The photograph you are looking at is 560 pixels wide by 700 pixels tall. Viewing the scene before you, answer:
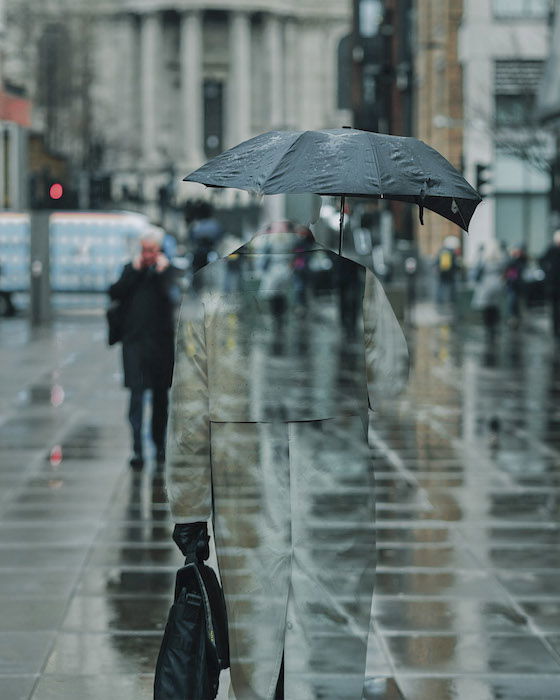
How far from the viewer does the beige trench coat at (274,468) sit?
4.91 meters

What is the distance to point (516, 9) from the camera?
43406 millimetres

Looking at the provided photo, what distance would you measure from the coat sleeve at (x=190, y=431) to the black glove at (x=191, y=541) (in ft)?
0.10

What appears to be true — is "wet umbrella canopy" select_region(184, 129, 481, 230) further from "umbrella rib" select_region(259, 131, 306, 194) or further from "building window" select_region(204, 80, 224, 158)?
"building window" select_region(204, 80, 224, 158)

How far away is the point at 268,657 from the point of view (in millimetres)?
4914

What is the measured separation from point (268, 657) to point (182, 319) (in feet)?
3.37

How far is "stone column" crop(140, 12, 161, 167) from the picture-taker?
11756 centimetres

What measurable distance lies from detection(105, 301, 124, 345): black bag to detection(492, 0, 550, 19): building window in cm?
3298

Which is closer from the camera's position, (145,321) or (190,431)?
(190,431)

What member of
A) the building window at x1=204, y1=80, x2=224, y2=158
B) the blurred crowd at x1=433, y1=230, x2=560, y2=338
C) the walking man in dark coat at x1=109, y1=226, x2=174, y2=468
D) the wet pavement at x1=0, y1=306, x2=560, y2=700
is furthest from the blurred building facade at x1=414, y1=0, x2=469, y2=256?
the building window at x1=204, y1=80, x2=224, y2=158

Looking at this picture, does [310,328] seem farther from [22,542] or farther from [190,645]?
[22,542]

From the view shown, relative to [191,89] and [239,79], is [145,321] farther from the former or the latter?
[239,79]

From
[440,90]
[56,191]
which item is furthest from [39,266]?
[440,90]

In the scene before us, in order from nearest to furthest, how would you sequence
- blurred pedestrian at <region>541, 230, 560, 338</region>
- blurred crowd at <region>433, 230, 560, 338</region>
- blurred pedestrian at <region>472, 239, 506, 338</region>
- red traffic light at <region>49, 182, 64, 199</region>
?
blurred pedestrian at <region>541, 230, 560, 338</region> → blurred crowd at <region>433, 230, 560, 338</region> → blurred pedestrian at <region>472, 239, 506, 338</region> → red traffic light at <region>49, 182, 64, 199</region>

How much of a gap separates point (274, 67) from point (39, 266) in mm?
88817
